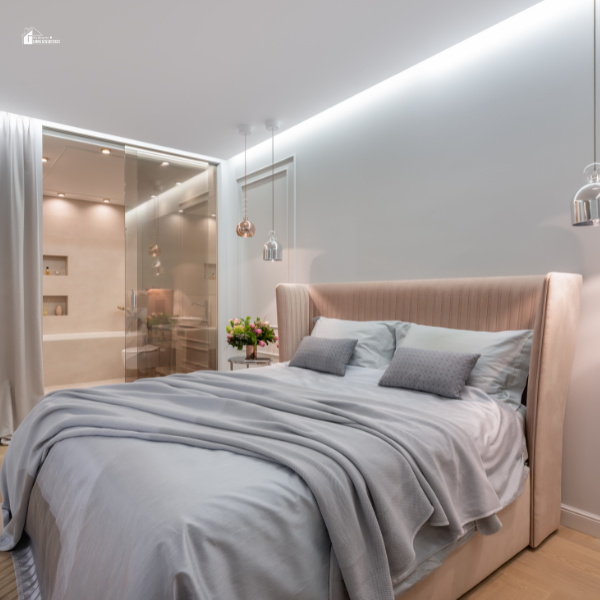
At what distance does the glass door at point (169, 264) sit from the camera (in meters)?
4.23

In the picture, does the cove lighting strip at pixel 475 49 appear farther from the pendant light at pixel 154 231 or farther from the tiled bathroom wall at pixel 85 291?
the tiled bathroom wall at pixel 85 291

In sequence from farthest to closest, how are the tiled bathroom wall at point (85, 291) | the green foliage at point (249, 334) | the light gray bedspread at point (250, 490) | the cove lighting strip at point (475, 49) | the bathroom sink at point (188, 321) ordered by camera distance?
the tiled bathroom wall at point (85, 291) < the bathroom sink at point (188, 321) < the green foliage at point (249, 334) < the cove lighting strip at point (475, 49) < the light gray bedspread at point (250, 490)

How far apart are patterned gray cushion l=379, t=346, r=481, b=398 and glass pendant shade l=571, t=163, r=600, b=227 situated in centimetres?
76

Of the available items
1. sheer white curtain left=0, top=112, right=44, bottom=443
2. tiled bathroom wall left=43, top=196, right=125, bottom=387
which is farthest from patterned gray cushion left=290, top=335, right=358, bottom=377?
tiled bathroom wall left=43, top=196, right=125, bottom=387

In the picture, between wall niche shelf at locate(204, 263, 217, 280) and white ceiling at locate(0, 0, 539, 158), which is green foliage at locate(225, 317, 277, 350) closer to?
wall niche shelf at locate(204, 263, 217, 280)

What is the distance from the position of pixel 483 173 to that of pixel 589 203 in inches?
38.6

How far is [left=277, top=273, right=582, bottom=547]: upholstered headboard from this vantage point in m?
1.94

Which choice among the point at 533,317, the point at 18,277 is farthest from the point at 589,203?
the point at 18,277

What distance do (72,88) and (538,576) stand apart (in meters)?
3.89

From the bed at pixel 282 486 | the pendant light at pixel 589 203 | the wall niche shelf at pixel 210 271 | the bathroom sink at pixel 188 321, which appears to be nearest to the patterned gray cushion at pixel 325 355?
A: the bed at pixel 282 486

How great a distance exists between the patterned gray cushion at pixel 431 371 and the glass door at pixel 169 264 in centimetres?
271

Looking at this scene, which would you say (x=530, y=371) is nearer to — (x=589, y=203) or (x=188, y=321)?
(x=589, y=203)

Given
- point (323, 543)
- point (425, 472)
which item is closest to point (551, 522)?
point (425, 472)

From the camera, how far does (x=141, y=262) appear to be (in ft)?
13.9
